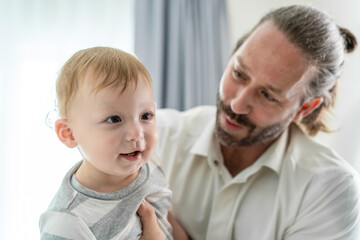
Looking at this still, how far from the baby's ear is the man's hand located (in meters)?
0.28

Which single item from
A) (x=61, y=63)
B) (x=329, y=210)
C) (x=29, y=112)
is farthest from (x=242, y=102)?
(x=29, y=112)

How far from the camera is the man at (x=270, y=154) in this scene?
4.25ft

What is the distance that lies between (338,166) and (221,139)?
49cm

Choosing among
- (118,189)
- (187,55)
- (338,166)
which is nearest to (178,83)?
(187,55)

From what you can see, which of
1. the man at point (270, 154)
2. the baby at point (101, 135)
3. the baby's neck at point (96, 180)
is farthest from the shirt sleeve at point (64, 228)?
the man at point (270, 154)

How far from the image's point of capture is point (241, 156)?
1556 millimetres

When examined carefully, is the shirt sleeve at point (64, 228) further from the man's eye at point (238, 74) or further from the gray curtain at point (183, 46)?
the gray curtain at point (183, 46)

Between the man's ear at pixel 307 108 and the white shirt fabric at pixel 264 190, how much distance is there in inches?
3.3

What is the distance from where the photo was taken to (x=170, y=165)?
150 cm

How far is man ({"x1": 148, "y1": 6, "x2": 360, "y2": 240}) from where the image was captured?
1.30m

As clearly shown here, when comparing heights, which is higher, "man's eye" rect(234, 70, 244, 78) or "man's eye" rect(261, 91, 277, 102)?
"man's eye" rect(234, 70, 244, 78)

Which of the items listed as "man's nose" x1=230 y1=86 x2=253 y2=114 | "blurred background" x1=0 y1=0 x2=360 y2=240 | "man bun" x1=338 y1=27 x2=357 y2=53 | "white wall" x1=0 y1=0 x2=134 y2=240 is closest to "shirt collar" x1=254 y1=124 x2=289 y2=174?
"man's nose" x1=230 y1=86 x2=253 y2=114

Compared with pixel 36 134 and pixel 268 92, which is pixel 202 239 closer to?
pixel 268 92

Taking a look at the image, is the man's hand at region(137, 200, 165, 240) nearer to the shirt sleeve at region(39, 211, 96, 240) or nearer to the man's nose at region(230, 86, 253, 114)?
the shirt sleeve at region(39, 211, 96, 240)
